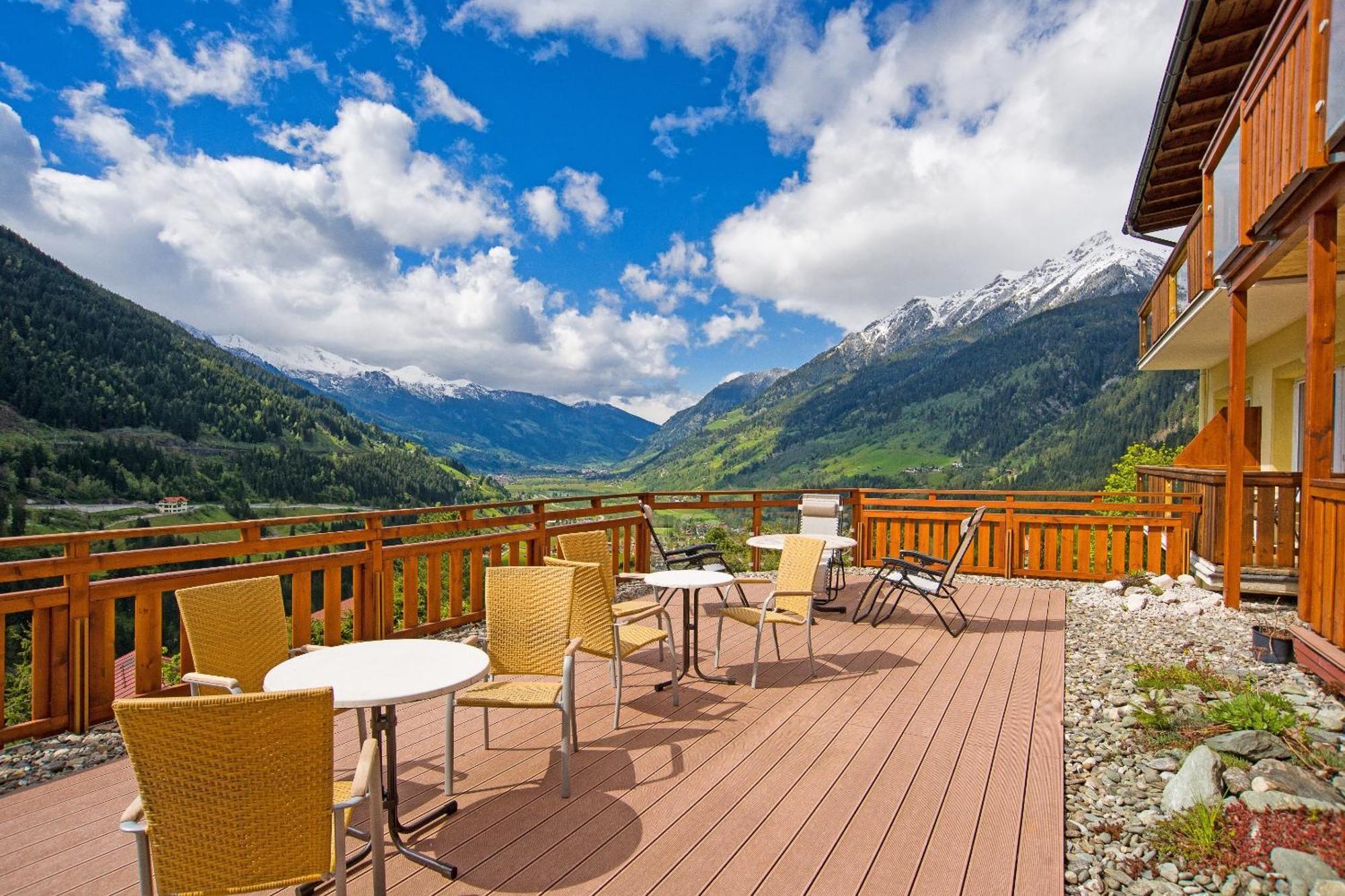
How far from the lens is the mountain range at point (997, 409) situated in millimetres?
58219

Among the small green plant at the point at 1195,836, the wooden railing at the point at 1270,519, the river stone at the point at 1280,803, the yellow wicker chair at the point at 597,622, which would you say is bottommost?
the small green plant at the point at 1195,836

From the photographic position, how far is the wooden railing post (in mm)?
3342

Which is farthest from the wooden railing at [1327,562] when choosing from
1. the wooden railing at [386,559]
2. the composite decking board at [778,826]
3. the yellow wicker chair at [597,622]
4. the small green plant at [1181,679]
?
the yellow wicker chair at [597,622]

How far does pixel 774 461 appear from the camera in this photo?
373 feet

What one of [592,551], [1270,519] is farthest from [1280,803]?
[1270,519]

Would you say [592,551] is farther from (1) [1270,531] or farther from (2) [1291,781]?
(1) [1270,531]

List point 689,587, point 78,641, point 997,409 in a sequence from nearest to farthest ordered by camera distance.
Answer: point 78,641 → point 689,587 → point 997,409

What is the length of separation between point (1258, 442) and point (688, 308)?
52.0 m

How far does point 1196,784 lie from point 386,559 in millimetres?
4790

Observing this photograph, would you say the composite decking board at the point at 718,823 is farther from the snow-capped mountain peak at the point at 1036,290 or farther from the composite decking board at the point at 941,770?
the snow-capped mountain peak at the point at 1036,290

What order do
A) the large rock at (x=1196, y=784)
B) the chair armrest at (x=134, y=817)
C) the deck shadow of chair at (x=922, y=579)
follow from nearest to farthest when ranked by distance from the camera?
the chair armrest at (x=134, y=817)
the large rock at (x=1196, y=784)
the deck shadow of chair at (x=922, y=579)

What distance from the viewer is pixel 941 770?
116 inches

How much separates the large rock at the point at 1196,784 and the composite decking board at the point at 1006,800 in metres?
0.39

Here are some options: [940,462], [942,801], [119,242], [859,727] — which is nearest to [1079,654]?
[859,727]
